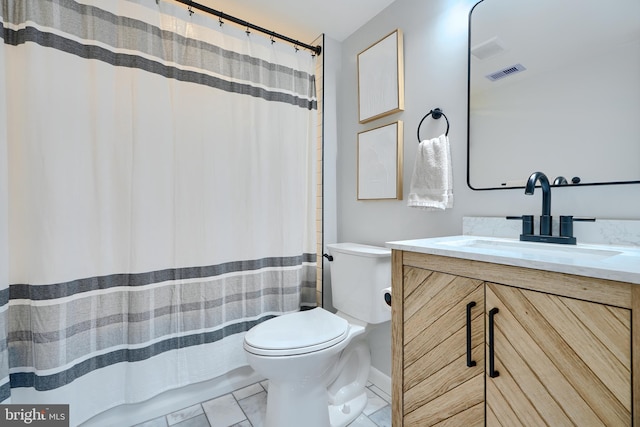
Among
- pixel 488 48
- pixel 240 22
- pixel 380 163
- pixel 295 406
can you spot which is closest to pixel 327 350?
pixel 295 406

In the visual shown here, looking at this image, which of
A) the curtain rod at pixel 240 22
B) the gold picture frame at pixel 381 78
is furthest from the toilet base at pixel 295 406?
the curtain rod at pixel 240 22

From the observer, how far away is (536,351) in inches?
26.1

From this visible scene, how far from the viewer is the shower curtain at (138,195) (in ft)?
3.60

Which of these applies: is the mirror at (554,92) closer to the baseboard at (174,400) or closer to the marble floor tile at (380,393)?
the marble floor tile at (380,393)

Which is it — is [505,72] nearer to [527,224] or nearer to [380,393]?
[527,224]

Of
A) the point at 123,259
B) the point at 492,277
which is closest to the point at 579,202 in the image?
the point at 492,277

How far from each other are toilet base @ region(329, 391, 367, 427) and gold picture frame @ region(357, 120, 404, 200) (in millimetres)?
1075

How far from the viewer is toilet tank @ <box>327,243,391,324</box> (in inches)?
56.2

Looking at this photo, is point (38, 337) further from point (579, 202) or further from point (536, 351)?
point (579, 202)

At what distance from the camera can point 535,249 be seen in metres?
0.96

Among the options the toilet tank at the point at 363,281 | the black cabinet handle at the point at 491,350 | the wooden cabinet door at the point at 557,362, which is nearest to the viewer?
the wooden cabinet door at the point at 557,362

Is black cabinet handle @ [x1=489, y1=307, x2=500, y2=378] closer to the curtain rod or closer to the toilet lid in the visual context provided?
the toilet lid

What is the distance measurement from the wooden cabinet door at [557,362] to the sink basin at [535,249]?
0.44 ft

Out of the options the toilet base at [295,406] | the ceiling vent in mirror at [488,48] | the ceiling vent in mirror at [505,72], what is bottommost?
the toilet base at [295,406]
